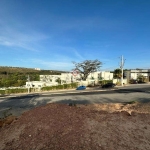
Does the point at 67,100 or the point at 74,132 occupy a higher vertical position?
the point at 74,132

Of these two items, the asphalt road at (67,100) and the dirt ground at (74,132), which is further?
the asphalt road at (67,100)

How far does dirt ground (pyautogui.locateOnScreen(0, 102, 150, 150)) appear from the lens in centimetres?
520

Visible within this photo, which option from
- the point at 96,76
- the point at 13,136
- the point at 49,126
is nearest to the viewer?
the point at 13,136

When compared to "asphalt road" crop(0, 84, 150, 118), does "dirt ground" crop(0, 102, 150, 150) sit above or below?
above

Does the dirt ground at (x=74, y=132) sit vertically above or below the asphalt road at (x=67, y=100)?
above

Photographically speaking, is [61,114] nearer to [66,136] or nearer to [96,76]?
[66,136]

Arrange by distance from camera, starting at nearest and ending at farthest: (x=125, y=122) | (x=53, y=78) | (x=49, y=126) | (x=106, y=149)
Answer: (x=106, y=149) < (x=49, y=126) < (x=125, y=122) < (x=53, y=78)

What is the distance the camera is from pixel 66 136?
5762mm

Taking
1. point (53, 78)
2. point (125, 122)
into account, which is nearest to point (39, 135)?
point (125, 122)

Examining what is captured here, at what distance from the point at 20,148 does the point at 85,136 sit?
217 centimetres

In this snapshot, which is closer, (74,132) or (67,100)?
(74,132)

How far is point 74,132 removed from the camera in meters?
6.07

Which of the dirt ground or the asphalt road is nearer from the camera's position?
the dirt ground

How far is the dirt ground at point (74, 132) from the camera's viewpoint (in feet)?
17.1
